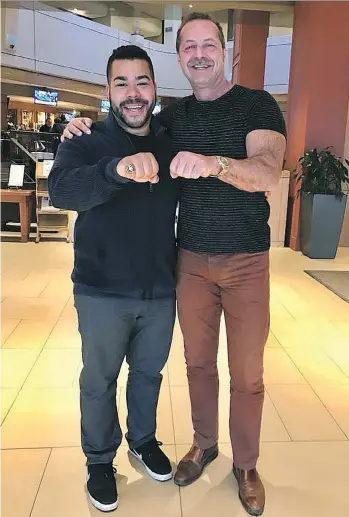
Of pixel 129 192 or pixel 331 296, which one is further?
pixel 331 296

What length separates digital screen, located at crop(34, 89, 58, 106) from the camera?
49.9 ft

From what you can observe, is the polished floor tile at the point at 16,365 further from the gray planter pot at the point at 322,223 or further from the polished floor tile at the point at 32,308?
the gray planter pot at the point at 322,223

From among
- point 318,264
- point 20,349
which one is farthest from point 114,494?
point 318,264

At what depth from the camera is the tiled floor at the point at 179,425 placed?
1863 mm

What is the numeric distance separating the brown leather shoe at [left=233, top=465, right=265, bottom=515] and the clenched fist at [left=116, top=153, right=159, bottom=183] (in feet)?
3.99

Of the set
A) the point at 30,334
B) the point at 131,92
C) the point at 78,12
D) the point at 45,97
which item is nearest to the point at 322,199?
the point at 30,334

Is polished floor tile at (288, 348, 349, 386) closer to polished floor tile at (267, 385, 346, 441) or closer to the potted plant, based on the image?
polished floor tile at (267, 385, 346, 441)

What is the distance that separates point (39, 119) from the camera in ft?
59.0

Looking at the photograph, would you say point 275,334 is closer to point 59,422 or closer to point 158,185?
point 59,422

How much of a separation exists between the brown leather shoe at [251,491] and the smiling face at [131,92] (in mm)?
1366

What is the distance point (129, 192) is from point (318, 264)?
4.98m

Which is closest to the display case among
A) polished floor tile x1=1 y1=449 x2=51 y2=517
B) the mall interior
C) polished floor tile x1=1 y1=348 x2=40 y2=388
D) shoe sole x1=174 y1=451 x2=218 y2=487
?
the mall interior

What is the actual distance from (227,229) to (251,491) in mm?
988

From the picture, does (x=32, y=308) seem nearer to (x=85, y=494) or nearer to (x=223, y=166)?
(x=85, y=494)
